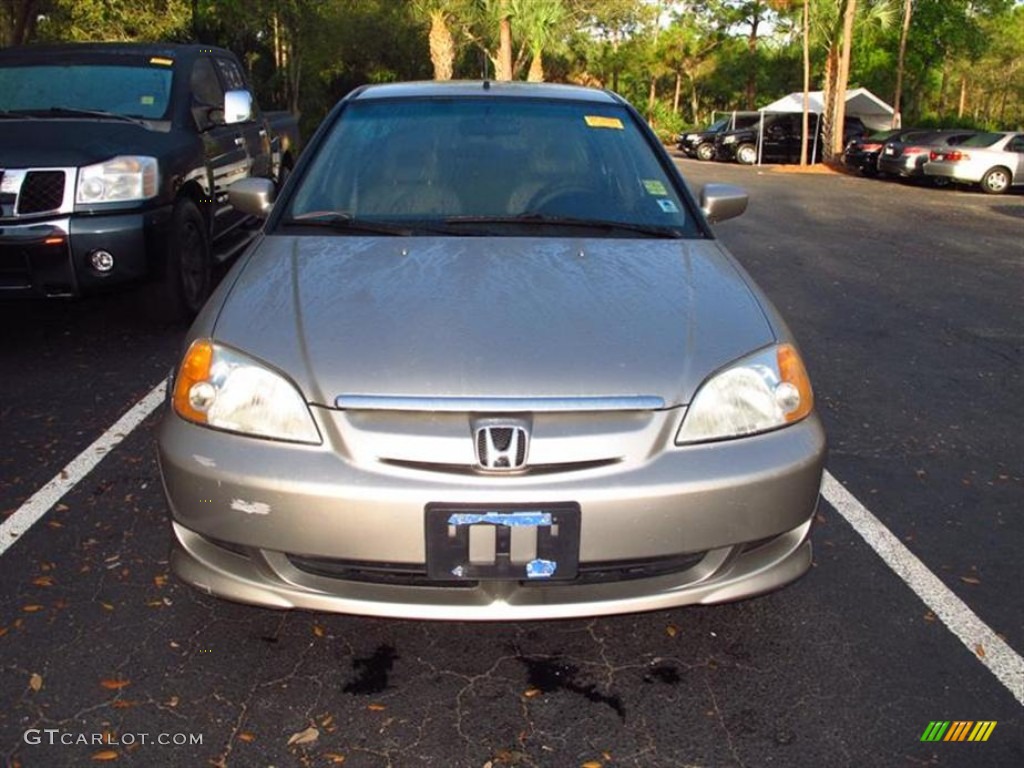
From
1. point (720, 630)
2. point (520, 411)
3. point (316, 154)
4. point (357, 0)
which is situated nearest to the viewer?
point (520, 411)

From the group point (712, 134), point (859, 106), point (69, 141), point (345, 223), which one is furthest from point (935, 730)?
point (859, 106)

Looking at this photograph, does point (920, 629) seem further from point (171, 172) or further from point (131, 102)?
point (131, 102)

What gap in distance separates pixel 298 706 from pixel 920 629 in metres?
1.84

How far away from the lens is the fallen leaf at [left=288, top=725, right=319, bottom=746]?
226cm

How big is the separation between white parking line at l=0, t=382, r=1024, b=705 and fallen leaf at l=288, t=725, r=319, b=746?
1.52 m

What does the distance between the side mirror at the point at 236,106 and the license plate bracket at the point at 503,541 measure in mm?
4798

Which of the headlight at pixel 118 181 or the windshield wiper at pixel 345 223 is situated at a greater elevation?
the windshield wiper at pixel 345 223

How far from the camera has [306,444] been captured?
7.44 ft

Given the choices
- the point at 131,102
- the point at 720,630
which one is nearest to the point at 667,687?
the point at 720,630

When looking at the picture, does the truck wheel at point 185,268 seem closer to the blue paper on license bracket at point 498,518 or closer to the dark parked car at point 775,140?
the blue paper on license bracket at point 498,518

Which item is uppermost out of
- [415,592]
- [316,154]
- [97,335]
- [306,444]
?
[316,154]

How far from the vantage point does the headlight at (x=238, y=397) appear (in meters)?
2.31

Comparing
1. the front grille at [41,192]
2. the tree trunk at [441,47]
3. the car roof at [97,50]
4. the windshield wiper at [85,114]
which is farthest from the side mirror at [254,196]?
the tree trunk at [441,47]

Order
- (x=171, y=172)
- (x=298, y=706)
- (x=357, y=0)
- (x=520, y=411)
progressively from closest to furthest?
(x=520, y=411), (x=298, y=706), (x=171, y=172), (x=357, y=0)
